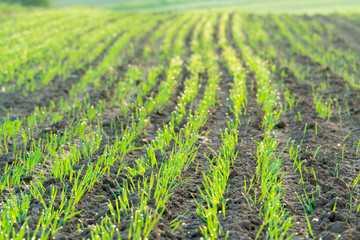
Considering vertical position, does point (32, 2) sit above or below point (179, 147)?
above

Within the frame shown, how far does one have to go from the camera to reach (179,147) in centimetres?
468

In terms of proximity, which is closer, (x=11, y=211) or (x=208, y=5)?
(x=11, y=211)

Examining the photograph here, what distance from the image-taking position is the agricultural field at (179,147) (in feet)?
10.9

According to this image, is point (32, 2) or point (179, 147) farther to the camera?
point (32, 2)

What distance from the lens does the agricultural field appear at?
333 centimetres

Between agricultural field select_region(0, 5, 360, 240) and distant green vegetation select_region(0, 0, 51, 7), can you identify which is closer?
agricultural field select_region(0, 5, 360, 240)

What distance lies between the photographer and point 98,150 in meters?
4.89

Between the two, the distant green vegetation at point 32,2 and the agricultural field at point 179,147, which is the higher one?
the distant green vegetation at point 32,2

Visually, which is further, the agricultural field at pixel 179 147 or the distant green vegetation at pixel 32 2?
the distant green vegetation at pixel 32 2

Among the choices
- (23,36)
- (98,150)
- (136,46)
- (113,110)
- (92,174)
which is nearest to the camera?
(92,174)

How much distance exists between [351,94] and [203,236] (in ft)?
15.6

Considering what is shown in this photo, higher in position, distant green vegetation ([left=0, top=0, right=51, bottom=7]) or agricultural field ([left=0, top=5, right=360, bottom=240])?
distant green vegetation ([left=0, top=0, right=51, bottom=7])

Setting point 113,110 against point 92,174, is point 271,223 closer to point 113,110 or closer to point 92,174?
point 92,174

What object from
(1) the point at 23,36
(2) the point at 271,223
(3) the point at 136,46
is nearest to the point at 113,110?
(2) the point at 271,223
